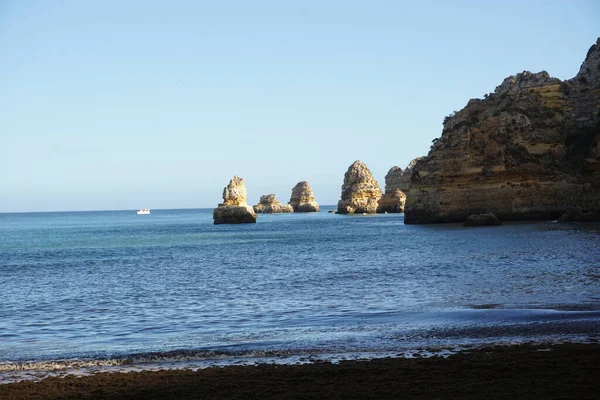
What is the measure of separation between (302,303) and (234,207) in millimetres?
Answer: 95261

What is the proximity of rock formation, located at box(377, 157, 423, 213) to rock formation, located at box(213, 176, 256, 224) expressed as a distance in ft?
178

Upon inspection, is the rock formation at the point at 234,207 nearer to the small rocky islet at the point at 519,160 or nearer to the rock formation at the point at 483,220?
the small rocky islet at the point at 519,160

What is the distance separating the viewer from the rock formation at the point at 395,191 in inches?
6398

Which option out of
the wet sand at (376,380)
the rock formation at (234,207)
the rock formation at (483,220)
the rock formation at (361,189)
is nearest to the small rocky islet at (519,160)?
the rock formation at (483,220)

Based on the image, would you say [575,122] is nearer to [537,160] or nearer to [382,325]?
[537,160]

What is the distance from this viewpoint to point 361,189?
6383 inches

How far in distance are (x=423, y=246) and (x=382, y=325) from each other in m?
29.4

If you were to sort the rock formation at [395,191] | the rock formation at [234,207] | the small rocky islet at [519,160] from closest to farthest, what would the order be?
the small rocky islet at [519,160] → the rock formation at [234,207] → the rock formation at [395,191]

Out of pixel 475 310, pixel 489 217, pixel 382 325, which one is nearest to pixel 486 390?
pixel 382 325

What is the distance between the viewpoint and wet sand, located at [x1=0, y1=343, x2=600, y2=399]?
10.3 meters

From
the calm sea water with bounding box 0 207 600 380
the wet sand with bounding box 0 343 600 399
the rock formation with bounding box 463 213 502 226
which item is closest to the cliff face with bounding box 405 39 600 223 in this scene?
the rock formation with bounding box 463 213 502 226

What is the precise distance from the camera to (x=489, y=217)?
225ft

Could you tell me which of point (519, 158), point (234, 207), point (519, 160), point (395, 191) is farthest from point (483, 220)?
point (395, 191)

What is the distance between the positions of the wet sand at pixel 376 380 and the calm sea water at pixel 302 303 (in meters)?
2.04
